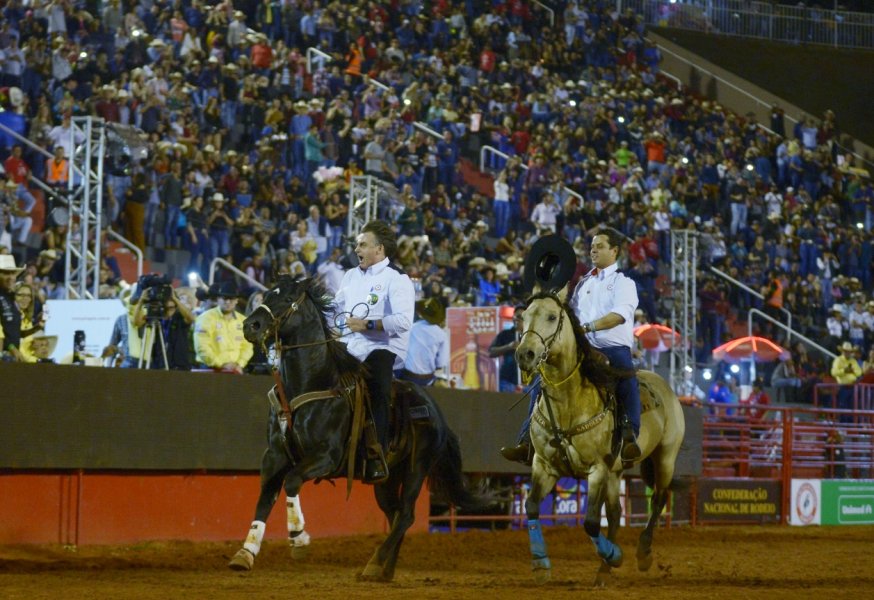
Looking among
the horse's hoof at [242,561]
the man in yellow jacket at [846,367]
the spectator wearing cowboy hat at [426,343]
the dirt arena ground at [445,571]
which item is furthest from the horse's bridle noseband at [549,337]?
the man in yellow jacket at [846,367]

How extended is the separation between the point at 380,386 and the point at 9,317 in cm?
455

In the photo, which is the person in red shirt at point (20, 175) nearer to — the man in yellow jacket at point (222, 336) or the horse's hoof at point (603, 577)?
the man in yellow jacket at point (222, 336)

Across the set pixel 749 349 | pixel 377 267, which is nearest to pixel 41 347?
pixel 377 267

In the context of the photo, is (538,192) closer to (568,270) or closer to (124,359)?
(124,359)

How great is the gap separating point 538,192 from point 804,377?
698 centimetres

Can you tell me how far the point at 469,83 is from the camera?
109 feet

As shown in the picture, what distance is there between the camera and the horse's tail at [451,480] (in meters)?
12.1

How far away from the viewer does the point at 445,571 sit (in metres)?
12.7

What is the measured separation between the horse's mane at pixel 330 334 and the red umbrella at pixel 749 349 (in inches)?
701

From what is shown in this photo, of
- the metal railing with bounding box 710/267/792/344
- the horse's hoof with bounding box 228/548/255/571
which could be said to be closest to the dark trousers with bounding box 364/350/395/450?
the horse's hoof with bounding box 228/548/255/571

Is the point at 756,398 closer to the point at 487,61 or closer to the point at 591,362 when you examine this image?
the point at 487,61

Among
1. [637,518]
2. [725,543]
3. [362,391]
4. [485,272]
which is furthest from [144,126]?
[362,391]

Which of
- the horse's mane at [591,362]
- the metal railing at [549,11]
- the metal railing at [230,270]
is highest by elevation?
the metal railing at [549,11]

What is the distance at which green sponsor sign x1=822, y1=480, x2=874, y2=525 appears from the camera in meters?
23.0
